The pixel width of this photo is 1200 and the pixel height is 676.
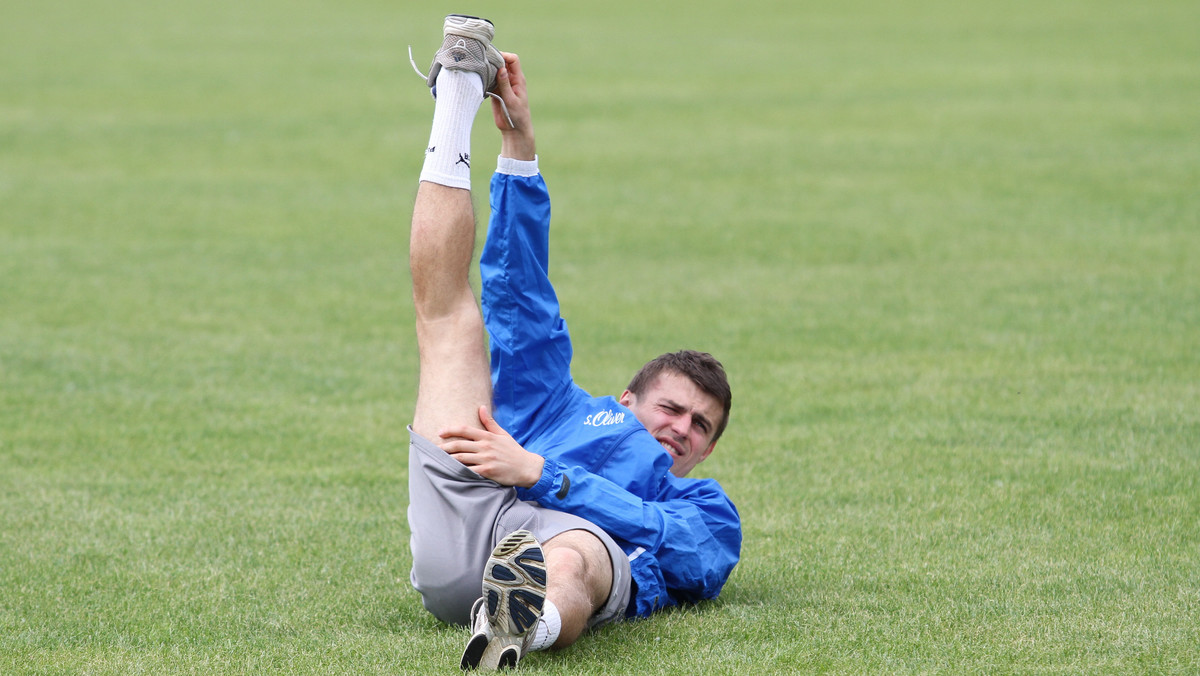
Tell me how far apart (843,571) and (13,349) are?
7.25 meters

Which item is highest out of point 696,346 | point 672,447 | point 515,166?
point 515,166

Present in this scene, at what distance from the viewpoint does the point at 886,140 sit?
20.9m

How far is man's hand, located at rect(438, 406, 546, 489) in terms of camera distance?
4.68m

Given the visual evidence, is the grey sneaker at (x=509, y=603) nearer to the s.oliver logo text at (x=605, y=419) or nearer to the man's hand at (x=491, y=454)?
the man's hand at (x=491, y=454)

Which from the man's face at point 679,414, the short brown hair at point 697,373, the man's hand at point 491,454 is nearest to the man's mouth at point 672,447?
the man's face at point 679,414

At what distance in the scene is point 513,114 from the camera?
17.0ft

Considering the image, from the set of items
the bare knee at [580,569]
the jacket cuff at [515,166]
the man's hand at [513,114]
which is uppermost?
the man's hand at [513,114]

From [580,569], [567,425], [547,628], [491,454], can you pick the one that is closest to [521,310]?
[567,425]

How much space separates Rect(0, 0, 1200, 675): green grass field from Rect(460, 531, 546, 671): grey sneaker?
21 cm

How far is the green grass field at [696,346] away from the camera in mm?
5035

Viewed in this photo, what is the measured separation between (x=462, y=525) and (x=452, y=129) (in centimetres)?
139

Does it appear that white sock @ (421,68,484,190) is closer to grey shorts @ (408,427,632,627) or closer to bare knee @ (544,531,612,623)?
grey shorts @ (408,427,632,627)

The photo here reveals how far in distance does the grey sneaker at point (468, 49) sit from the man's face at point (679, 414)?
1.38 meters

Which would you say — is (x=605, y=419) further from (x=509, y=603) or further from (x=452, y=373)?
(x=509, y=603)
